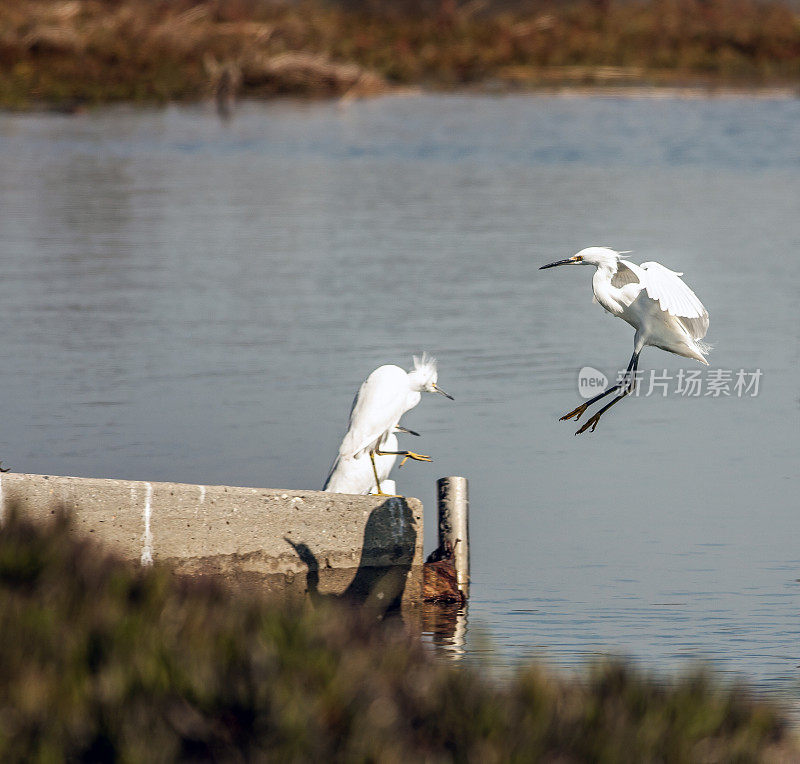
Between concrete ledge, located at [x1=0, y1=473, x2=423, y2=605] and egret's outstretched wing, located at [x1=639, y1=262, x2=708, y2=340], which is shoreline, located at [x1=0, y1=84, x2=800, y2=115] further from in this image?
egret's outstretched wing, located at [x1=639, y1=262, x2=708, y2=340]

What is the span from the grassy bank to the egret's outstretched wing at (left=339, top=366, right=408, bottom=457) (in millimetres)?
41305

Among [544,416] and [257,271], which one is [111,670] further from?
[257,271]

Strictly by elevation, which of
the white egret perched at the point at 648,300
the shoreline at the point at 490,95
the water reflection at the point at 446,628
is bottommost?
the water reflection at the point at 446,628

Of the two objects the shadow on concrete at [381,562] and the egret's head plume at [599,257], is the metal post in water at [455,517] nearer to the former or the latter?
the shadow on concrete at [381,562]

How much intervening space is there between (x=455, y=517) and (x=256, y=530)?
4.31 ft

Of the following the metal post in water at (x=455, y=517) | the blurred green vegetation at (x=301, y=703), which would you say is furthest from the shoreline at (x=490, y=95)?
the blurred green vegetation at (x=301, y=703)

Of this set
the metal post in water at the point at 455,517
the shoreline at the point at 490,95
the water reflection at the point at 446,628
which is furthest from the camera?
the shoreline at the point at 490,95

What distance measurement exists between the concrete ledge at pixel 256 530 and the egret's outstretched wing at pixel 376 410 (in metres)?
0.43

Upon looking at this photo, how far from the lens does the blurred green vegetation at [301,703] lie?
189 inches

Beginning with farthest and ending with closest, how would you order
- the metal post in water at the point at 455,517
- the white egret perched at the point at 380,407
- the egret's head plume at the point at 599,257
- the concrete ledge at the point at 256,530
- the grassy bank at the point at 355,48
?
the grassy bank at the point at 355,48, the metal post in water at the point at 455,517, the white egret perched at the point at 380,407, the egret's head plume at the point at 599,257, the concrete ledge at the point at 256,530

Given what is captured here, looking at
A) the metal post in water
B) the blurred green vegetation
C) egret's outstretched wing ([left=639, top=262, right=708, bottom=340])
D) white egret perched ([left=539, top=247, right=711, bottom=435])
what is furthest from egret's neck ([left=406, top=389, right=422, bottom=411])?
the blurred green vegetation

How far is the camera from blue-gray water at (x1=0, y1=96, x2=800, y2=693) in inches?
382

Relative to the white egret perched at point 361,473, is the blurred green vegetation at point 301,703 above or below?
below

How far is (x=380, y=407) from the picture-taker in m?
9.39
